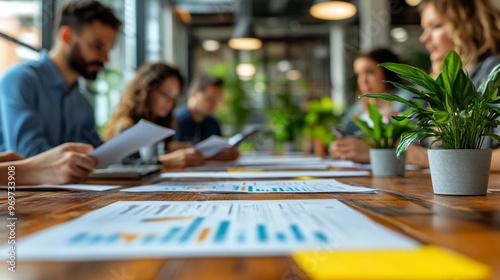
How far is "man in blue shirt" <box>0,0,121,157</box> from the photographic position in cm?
156

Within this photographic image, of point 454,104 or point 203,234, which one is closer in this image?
point 203,234

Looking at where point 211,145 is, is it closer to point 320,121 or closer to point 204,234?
point 320,121

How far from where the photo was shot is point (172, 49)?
6.81 metres

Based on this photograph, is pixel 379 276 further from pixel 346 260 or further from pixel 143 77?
pixel 143 77

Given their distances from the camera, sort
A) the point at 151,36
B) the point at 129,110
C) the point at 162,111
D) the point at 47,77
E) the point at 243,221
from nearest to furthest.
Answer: the point at 243,221 < the point at 47,77 < the point at 129,110 < the point at 162,111 < the point at 151,36

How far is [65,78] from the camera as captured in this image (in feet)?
6.26

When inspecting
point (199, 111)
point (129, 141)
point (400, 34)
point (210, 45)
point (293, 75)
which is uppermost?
point (400, 34)

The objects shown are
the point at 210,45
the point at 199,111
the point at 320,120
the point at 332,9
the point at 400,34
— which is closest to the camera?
the point at 320,120

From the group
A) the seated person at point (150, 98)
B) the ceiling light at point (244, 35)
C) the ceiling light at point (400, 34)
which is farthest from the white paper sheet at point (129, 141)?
the ceiling light at point (400, 34)

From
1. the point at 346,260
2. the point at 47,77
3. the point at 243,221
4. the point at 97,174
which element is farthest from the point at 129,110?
the point at 346,260

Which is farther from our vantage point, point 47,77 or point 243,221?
point 47,77

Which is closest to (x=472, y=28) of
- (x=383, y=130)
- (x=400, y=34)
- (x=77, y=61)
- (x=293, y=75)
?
(x=383, y=130)

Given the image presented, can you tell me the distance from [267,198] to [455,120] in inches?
14.6

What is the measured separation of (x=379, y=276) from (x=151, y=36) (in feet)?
19.8
